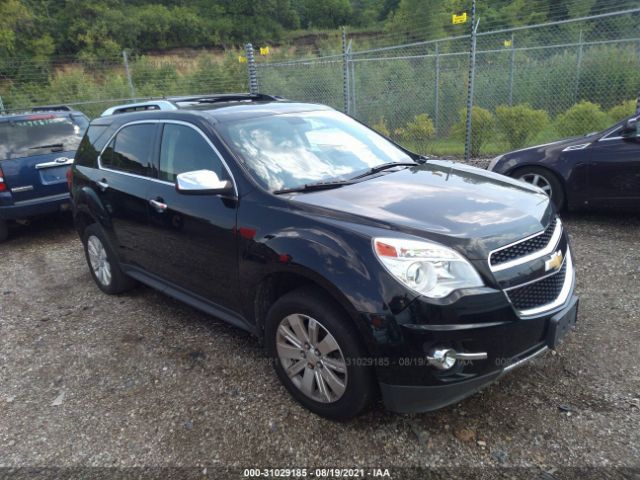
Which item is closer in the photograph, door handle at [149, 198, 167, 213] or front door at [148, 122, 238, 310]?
front door at [148, 122, 238, 310]

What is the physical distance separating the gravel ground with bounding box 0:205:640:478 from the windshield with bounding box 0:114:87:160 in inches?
126

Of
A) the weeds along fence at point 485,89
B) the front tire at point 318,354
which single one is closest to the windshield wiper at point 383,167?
the front tire at point 318,354

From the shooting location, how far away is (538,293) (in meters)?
2.61

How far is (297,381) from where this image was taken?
2.90 m

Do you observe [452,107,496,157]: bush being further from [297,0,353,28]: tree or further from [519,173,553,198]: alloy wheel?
[297,0,353,28]: tree

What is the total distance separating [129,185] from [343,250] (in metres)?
2.34

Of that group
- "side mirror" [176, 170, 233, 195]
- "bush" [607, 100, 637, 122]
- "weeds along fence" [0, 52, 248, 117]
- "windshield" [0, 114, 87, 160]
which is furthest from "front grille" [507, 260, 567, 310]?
"weeds along fence" [0, 52, 248, 117]

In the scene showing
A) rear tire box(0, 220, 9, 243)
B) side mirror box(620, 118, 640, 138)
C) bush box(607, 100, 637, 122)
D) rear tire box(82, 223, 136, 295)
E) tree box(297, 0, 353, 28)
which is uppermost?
tree box(297, 0, 353, 28)

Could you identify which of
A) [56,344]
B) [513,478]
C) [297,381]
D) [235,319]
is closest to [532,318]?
[513,478]

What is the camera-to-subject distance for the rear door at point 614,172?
17.7 feet

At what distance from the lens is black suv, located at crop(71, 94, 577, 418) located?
2.38 m

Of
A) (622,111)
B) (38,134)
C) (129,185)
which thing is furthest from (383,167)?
(622,111)

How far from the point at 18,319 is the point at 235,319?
2.48 metres

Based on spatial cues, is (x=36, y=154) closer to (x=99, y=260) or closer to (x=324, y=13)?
(x=99, y=260)
